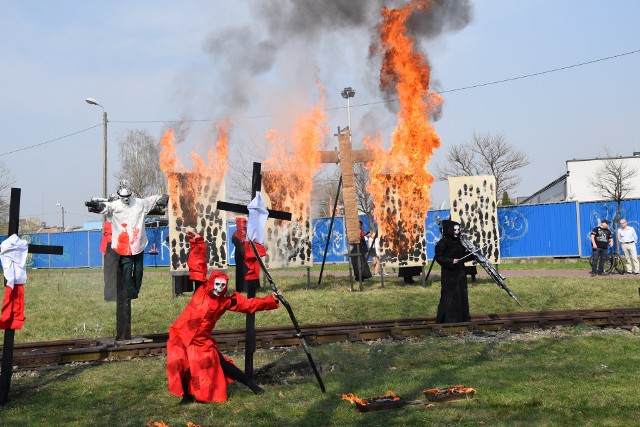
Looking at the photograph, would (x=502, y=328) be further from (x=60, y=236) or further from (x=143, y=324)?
(x=60, y=236)

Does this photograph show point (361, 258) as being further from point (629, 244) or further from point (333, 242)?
point (333, 242)

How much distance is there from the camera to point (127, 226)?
35.4ft

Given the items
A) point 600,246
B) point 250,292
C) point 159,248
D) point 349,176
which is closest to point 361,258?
point 349,176

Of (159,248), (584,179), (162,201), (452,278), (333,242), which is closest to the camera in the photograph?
(162,201)

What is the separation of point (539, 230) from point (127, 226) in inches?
992

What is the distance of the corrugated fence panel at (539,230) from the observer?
3134cm

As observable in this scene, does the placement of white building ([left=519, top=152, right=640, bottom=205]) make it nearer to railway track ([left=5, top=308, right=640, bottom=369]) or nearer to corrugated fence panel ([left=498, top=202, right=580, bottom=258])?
corrugated fence panel ([left=498, top=202, right=580, bottom=258])

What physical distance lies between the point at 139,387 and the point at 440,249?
6.15m

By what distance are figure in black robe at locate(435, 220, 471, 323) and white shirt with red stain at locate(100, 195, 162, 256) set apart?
5.28 metres

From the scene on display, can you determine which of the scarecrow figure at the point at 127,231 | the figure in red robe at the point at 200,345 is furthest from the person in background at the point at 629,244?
the figure in red robe at the point at 200,345

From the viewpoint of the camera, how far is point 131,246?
423 inches

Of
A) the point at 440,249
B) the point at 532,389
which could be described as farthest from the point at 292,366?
the point at 440,249

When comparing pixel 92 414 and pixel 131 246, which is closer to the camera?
pixel 92 414

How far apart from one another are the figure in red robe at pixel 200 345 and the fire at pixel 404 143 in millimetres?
11753
